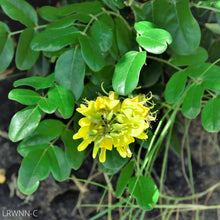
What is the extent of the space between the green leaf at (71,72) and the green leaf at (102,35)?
0.07 m

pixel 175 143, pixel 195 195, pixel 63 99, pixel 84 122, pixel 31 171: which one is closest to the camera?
pixel 84 122

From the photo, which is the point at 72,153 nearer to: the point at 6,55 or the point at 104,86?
the point at 104,86

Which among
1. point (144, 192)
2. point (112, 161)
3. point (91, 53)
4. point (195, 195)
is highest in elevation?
point (91, 53)

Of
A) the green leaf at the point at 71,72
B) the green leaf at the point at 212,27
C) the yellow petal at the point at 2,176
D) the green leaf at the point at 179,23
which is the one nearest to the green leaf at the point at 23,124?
the green leaf at the point at 71,72

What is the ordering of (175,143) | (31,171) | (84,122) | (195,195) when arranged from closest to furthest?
1. (84,122)
2. (31,171)
3. (175,143)
4. (195,195)

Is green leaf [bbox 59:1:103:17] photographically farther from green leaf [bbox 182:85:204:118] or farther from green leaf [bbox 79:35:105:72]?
green leaf [bbox 182:85:204:118]

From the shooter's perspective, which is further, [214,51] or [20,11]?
[214,51]

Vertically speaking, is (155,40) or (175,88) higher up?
(155,40)

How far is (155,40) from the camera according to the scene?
2.69ft

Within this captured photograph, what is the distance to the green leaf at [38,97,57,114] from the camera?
833 mm

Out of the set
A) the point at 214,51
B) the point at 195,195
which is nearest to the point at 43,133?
the point at 214,51

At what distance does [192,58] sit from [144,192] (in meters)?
0.43

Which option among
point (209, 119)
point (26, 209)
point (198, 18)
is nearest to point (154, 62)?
point (198, 18)

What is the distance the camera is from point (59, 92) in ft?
2.85
